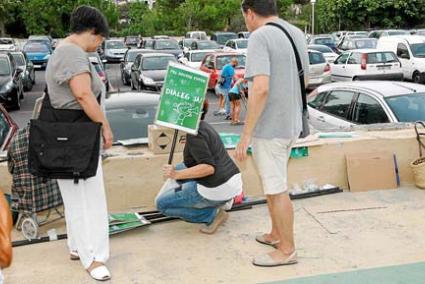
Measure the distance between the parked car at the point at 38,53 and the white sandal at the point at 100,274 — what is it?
94.0 ft

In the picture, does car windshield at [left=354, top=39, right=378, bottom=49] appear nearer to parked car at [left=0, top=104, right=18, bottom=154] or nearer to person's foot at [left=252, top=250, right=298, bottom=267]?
parked car at [left=0, top=104, right=18, bottom=154]

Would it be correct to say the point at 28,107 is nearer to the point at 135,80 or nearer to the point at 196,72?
the point at 135,80

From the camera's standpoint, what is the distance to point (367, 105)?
7898 mm

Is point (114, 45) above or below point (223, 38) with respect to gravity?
below

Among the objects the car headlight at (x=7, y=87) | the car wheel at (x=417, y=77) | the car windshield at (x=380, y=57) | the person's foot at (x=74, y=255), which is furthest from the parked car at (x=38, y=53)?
the person's foot at (x=74, y=255)

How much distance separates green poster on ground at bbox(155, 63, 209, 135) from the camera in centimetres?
473

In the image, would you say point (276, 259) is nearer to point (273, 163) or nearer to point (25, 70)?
point (273, 163)

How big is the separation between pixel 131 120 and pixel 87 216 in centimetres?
307

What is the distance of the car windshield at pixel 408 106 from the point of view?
293 inches

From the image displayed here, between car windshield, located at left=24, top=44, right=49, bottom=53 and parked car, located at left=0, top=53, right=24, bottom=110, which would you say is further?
car windshield, located at left=24, top=44, right=49, bottom=53

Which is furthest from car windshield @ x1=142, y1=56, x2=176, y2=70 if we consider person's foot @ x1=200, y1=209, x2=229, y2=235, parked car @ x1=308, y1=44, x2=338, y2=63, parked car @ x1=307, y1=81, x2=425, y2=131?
person's foot @ x1=200, y1=209, x2=229, y2=235

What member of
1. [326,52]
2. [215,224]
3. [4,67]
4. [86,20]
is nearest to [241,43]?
[326,52]

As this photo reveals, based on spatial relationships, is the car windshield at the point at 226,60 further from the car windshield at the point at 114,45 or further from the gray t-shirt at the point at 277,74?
the car windshield at the point at 114,45

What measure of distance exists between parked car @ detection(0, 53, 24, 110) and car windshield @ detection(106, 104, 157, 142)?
976cm
